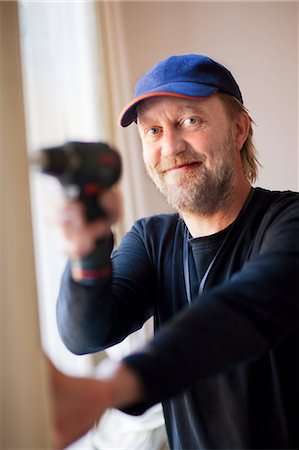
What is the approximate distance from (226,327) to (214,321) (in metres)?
0.02

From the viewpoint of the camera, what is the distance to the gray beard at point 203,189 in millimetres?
1139

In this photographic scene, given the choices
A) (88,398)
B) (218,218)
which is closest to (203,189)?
(218,218)

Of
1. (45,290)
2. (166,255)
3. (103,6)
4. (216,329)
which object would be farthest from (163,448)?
(103,6)

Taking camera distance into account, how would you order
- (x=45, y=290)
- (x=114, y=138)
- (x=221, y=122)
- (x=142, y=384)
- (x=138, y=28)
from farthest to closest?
(x=138, y=28) < (x=114, y=138) < (x=45, y=290) < (x=221, y=122) < (x=142, y=384)

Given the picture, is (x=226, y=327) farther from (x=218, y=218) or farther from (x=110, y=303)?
(x=218, y=218)

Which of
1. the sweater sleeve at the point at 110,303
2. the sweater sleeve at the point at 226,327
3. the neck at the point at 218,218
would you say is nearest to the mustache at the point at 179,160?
the neck at the point at 218,218

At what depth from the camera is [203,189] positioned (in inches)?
45.1

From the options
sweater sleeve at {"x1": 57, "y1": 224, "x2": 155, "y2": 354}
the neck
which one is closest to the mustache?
the neck

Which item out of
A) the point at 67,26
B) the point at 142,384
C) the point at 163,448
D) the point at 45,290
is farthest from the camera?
the point at 163,448

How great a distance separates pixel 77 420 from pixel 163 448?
146 cm

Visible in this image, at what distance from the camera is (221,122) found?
1.17 meters

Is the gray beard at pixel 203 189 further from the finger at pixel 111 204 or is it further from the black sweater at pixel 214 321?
the finger at pixel 111 204

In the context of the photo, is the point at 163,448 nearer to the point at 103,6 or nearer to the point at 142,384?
the point at 142,384

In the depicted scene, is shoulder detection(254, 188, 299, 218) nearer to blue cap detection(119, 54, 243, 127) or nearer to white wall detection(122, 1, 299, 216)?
blue cap detection(119, 54, 243, 127)
